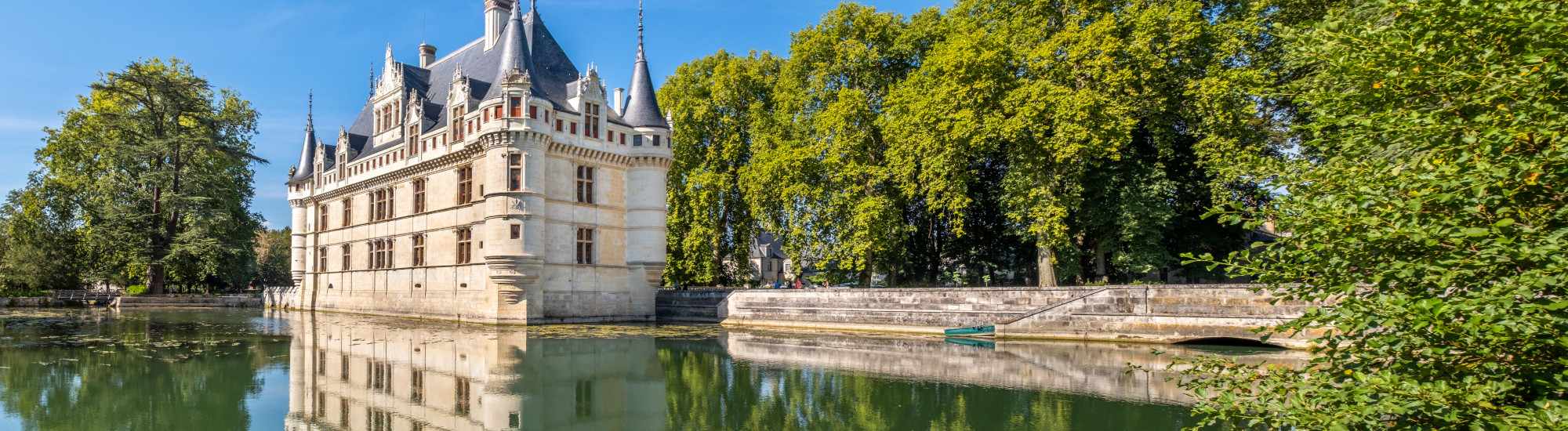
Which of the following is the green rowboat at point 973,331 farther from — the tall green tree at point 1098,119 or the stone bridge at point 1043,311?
the tall green tree at point 1098,119

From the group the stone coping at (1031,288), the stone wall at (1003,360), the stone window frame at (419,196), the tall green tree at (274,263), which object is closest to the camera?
the stone wall at (1003,360)

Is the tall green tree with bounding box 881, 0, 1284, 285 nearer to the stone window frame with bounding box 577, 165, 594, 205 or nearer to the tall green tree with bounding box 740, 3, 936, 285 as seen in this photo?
the tall green tree with bounding box 740, 3, 936, 285

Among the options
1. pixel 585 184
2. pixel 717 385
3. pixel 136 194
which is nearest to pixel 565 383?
pixel 717 385

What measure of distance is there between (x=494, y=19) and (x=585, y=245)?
11.1 metres

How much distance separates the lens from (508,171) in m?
26.0

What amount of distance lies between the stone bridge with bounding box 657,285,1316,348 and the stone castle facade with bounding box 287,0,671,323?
4.81 metres

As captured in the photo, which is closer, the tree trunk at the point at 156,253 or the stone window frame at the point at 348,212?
the stone window frame at the point at 348,212

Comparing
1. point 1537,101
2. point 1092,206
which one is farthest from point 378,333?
point 1537,101

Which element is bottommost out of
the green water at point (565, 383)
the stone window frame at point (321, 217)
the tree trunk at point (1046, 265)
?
the green water at point (565, 383)

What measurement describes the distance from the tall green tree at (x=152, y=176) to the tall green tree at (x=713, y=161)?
71.2ft

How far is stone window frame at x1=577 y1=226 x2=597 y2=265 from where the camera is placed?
92.1 ft

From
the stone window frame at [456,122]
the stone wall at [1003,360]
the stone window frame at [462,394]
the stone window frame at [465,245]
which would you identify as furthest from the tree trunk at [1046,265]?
the stone window frame at [456,122]

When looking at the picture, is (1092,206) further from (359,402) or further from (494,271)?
(359,402)

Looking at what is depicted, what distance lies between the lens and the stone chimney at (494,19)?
32781 mm
